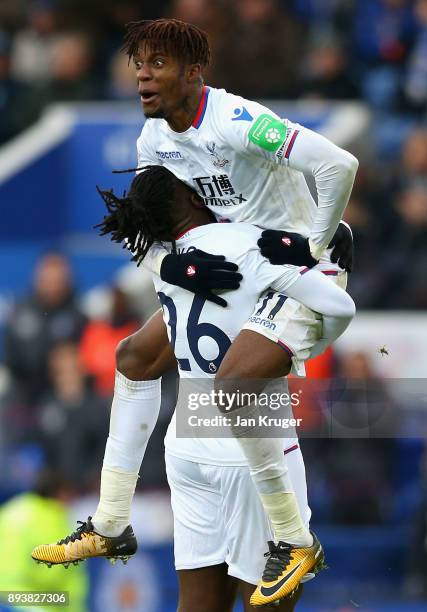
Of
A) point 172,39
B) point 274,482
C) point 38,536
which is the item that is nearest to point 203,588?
point 274,482

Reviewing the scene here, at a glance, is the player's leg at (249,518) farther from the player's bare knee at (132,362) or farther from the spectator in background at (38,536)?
the spectator in background at (38,536)

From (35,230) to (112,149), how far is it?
3.14 feet

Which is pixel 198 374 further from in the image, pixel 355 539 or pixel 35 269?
pixel 35 269

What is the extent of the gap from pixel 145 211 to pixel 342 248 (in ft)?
2.30

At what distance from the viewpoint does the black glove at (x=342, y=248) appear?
5.04 m

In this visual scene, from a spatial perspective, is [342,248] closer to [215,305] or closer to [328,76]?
[215,305]

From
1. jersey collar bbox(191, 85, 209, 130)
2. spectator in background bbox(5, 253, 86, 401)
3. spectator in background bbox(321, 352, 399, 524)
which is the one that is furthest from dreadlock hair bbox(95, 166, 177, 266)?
spectator in background bbox(5, 253, 86, 401)

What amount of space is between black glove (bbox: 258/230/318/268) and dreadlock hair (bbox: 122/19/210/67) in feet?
2.14

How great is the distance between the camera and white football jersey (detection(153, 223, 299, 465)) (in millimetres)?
4902

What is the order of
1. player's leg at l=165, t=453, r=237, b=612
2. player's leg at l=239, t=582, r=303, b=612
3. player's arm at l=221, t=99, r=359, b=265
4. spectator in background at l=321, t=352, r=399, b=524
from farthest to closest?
spectator in background at l=321, t=352, r=399, b=524, player's leg at l=165, t=453, r=237, b=612, player's leg at l=239, t=582, r=303, b=612, player's arm at l=221, t=99, r=359, b=265

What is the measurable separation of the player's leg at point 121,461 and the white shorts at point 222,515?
17 centimetres

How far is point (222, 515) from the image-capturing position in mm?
5289

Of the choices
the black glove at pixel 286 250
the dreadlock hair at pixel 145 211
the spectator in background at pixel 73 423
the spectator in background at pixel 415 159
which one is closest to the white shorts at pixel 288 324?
the black glove at pixel 286 250

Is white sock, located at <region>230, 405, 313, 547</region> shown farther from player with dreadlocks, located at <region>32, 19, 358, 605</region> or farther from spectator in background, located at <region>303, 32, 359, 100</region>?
spectator in background, located at <region>303, 32, 359, 100</region>
